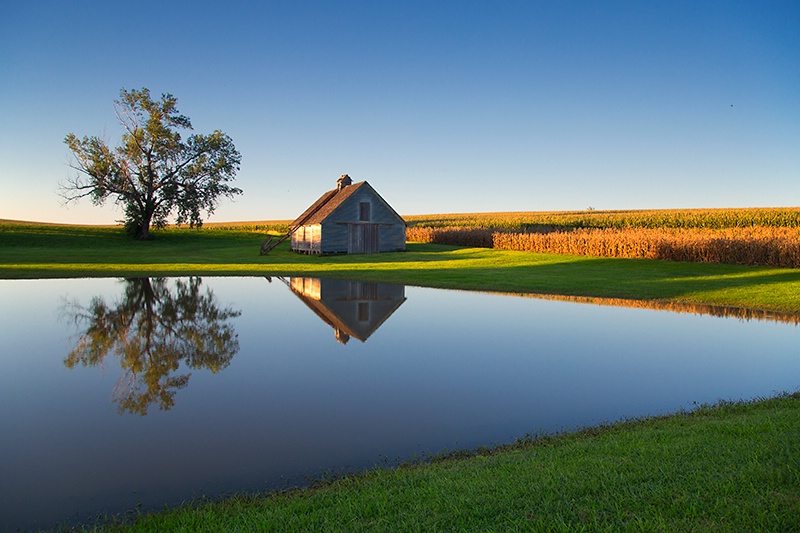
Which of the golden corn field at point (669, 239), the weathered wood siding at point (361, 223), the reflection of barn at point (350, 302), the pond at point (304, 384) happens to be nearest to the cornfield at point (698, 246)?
the golden corn field at point (669, 239)

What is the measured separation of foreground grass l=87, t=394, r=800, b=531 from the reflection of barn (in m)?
7.44

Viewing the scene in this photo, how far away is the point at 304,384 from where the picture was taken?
30.6 ft

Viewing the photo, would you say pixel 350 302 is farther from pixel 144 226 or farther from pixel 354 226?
pixel 144 226

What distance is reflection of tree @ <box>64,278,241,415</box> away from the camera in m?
9.20

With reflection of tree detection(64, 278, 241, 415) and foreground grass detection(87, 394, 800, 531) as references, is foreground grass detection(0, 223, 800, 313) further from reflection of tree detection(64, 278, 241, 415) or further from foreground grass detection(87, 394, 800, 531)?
foreground grass detection(87, 394, 800, 531)

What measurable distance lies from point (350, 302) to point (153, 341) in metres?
7.66

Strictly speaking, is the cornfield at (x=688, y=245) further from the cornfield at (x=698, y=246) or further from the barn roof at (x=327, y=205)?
the barn roof at (x=327, y=205)

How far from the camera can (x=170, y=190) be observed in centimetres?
5872

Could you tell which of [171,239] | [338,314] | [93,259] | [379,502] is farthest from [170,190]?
[379,502]

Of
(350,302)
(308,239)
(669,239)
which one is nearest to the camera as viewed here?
(350,302)

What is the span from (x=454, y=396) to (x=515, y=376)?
167 cm

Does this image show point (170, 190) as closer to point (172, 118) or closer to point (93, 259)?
point (172, 118)

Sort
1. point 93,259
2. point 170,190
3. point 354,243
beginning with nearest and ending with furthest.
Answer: point 93,259, point 354,243, point 170,190

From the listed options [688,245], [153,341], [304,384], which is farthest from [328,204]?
[304,384]
